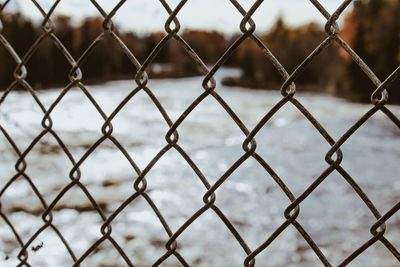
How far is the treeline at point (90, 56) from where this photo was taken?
32.5 metres

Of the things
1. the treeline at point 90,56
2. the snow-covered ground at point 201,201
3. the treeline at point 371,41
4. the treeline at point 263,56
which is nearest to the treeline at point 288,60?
the treeline at point 263,56

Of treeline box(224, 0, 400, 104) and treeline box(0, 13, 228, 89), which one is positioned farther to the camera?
treeline box(0, 13, 228, 89)

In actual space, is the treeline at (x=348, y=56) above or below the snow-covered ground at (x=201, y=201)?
above

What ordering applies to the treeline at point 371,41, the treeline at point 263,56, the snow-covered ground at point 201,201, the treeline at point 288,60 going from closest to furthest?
the snow-covered ground at point 201,201 < the treeline at point 371,41 < the treeline at point 263,56 < the treeline at point 288,60

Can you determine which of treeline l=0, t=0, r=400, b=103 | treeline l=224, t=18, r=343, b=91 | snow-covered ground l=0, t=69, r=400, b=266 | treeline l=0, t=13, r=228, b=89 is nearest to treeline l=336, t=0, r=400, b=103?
treeline l=0, t=0, r=400, b=103

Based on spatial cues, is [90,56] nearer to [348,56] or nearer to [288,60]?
[288,60]

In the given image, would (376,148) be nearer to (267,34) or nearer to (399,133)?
(399,133)

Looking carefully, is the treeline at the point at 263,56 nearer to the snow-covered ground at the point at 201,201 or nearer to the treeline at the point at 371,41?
the treeline at the point at 371,41

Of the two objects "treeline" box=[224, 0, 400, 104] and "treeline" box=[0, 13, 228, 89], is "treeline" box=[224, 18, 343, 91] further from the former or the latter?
"treeline" box=[0, 13, 228, 89]

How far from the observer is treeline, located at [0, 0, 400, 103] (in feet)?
105

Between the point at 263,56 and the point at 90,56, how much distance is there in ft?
68.8

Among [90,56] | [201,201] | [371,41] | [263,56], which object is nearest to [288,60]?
[263,56]

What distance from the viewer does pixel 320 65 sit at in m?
44.8

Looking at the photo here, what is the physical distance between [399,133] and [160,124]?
30.8ft
